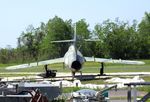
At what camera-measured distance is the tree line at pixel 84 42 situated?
12206cm

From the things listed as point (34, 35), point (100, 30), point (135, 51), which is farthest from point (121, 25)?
point (34, 35)

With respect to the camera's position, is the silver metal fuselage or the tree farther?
the tree

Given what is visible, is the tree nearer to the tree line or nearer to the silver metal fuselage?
the tree line

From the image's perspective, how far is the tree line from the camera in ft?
400

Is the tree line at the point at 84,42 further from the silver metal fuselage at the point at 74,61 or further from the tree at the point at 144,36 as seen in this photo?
the silver metal fuselage at the point at 74,61

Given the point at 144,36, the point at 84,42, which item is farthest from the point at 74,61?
the point at 144,36

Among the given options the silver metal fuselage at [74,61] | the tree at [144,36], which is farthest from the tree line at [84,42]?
the silver metal fuselage at [74,61]

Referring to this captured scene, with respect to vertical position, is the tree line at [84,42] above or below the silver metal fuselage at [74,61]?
above

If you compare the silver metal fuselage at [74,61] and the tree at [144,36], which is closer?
the silver metal fuselage at [74,61]

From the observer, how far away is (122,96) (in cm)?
1294

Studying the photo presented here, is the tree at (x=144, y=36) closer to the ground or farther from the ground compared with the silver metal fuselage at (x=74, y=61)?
farther from the ground

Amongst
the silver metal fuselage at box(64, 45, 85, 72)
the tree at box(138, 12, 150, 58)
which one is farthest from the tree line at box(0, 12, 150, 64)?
the silver metal fuselage at box(64, 45, 85, 72)

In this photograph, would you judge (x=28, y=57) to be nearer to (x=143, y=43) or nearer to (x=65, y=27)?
(x=65, y=27)

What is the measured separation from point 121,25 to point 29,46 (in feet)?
82.4
